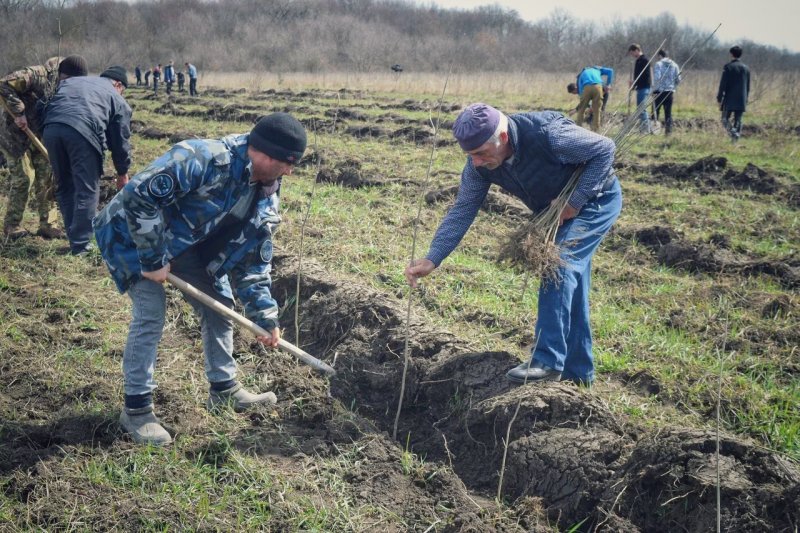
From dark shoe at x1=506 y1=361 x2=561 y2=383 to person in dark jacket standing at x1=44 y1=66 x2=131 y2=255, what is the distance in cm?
431

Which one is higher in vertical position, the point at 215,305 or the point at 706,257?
the point at 215,305

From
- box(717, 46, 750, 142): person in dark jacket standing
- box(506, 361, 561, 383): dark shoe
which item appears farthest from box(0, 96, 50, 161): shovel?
box(717, 46, 750, 142): person in dark jacket standing

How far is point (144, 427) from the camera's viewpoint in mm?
3285

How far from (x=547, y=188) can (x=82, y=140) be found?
14.0 feet

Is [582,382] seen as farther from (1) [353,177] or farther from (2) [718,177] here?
(2) [718,177]

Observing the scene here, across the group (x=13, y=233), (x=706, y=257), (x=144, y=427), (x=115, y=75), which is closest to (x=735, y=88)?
(x=706, y=257)

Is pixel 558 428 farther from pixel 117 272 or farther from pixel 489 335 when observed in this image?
pixel 117 272

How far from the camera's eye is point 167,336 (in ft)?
15.1

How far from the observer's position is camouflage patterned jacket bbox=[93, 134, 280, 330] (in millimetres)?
2982

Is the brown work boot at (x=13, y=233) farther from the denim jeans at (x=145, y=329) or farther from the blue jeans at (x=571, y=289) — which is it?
the blue jeans at (x=571, y=289)

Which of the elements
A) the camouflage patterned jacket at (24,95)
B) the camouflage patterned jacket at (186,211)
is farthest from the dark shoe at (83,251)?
the camouflage patterned jacket at (186,211)

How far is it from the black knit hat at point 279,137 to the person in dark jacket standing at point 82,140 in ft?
11.4

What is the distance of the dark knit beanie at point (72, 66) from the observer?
6.17m

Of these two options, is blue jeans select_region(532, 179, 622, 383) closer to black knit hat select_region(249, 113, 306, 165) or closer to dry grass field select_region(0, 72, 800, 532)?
dry grass field select_region(0, 72, 800, 532)
